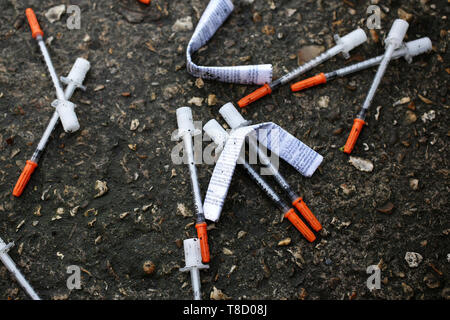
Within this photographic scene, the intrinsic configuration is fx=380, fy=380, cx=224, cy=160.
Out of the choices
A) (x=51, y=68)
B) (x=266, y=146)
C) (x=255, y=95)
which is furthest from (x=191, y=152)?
(x=51, y=68)

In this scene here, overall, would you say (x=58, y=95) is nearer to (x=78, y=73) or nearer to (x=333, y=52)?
(x=78, y=73)

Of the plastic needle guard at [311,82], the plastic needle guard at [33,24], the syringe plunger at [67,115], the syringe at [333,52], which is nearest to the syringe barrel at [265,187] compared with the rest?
the syringe at [333,52]

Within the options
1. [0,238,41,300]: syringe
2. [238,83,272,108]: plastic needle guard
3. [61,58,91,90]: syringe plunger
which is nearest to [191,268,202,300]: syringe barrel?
[0,238,41,300]: syringe

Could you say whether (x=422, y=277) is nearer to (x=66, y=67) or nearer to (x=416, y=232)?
(x=416, y=232)

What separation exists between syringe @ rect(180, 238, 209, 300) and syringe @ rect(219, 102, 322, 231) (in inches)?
25.9

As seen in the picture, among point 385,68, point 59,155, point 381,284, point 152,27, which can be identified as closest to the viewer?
point 381,284

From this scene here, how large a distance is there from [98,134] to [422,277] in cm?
220

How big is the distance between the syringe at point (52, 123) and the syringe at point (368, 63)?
1457mm

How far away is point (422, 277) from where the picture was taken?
221 centimetres

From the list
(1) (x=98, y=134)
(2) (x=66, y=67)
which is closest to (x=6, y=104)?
(2) (x=66, y=67)

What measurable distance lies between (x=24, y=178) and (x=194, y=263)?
1.20 m

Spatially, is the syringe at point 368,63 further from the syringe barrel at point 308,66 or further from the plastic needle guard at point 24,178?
the plastic needle guard at point 24,178

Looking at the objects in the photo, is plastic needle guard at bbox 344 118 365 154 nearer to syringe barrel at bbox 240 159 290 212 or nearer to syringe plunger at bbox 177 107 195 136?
syringe barrel at bbox 240 159 290 212

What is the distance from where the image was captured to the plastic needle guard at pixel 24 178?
93.0 inches
